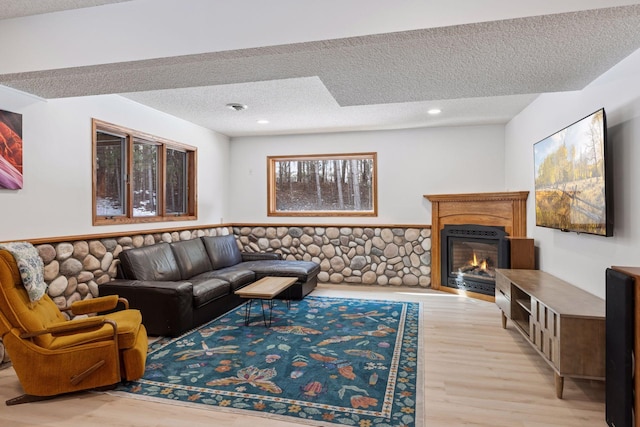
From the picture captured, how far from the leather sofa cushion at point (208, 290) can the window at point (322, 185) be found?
95.3 inches

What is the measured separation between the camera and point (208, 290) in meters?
4.04

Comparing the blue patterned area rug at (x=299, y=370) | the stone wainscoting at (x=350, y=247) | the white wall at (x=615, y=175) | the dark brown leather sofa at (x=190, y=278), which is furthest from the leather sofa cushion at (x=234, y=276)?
the white wall at (x=615, y=175)

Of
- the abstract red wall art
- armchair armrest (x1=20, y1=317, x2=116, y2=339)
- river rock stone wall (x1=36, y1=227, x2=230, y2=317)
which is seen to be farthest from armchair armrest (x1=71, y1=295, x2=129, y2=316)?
the abstract red wall art

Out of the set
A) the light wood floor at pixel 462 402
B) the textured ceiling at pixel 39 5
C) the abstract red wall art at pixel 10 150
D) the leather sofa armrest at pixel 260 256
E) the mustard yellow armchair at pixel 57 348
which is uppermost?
the textured ceiling at pixel 39 5

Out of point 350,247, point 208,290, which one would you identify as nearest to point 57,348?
point 208,290

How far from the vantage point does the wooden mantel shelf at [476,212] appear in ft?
15.6

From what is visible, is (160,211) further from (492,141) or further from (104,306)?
(492,141)

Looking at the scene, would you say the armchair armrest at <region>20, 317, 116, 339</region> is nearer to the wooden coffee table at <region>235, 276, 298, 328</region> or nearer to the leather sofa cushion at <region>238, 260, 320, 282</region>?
the wooden coffee table at <region>235, 276, 298, 328</region>

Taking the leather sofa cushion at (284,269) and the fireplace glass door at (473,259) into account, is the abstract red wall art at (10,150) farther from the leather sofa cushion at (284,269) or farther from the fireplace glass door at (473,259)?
the fireplace glass door at (473,259)

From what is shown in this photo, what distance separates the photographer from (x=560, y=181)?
3.33 metres

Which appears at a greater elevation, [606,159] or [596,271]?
[606,159]

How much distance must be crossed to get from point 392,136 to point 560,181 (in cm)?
308

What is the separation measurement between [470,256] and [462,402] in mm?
3464

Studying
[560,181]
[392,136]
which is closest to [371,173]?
[392,136]
